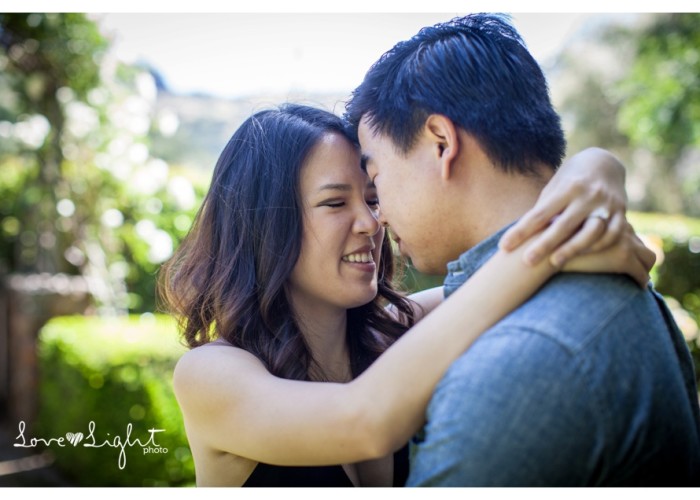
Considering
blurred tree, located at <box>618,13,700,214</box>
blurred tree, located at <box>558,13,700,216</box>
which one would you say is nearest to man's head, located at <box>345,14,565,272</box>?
blurred tree, located at <box>618,13,700,214</box>

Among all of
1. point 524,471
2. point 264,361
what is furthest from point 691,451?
point 264,361

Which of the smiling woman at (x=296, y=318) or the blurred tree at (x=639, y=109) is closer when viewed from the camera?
the smiling woman at (x=296, y=318)

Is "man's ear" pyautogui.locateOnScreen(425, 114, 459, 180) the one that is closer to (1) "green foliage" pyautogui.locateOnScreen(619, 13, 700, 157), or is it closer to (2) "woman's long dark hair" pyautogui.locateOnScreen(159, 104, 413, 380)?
(2) "woman's long dark hair" pyautogui.locateOnScreen(159, 104, 413, 380)

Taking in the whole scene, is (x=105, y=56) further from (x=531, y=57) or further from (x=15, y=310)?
(x=531, y=57)

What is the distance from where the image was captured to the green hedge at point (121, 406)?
4199 millimetres

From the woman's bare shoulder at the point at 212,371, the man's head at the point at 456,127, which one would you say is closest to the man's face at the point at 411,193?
the man's head at the point at 456,127

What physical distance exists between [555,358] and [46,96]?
573cm

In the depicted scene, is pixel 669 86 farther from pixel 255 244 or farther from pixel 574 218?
pixel 574 218

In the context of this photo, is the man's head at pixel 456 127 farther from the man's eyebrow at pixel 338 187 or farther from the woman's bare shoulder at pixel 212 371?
the woman's bare shoulder at pixel 212 371

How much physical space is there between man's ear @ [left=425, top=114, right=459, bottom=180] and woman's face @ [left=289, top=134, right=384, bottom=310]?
1.44ft

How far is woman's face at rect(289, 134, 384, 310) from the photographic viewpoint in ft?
6.20

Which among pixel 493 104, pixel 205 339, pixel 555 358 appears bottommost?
pixel 205 339

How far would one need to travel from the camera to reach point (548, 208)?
123 cm

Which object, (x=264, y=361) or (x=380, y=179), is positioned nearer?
(x=380, y=179)
